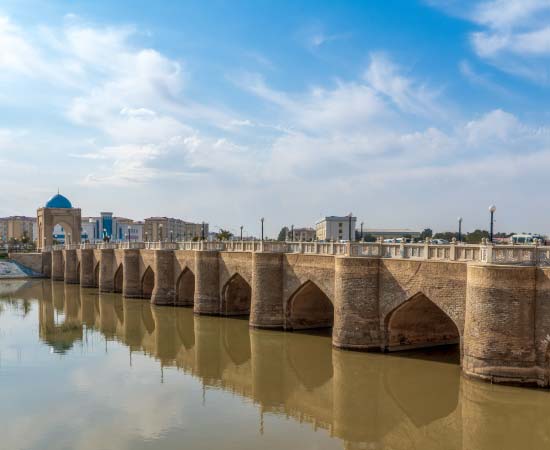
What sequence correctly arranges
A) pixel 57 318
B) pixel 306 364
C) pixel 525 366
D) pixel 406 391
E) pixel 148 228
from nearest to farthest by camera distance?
pixel 525 366
pixel 406 391
pixel 306 364
pixel 57 318
pixel 148 228

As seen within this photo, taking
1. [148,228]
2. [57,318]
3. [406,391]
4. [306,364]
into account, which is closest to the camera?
[406,391]

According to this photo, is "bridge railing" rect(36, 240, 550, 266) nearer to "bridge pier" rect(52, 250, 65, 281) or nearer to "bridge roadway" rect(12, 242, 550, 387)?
"bridge roadway" rect(12, 242, 550, 387)

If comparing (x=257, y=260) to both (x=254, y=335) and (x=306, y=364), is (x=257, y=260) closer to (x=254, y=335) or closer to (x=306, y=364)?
(x=254, y=335)

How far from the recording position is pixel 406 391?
16.1 metres

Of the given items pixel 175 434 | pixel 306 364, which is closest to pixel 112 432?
pixel 175 434

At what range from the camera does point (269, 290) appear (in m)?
24.8

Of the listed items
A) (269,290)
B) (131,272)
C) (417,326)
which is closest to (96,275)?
(131,272)

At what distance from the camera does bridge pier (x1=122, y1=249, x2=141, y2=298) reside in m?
38.4

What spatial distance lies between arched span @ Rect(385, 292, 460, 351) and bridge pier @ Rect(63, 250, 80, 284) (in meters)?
41.1

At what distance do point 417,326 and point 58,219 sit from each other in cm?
5928

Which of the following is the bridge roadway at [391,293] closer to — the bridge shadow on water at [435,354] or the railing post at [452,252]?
the railing post at [452,252]

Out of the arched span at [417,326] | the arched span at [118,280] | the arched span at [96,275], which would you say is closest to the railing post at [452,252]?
the arched span at [417,326]

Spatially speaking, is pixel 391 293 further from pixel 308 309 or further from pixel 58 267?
pixel 58 267

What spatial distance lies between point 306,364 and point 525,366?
304 inches
